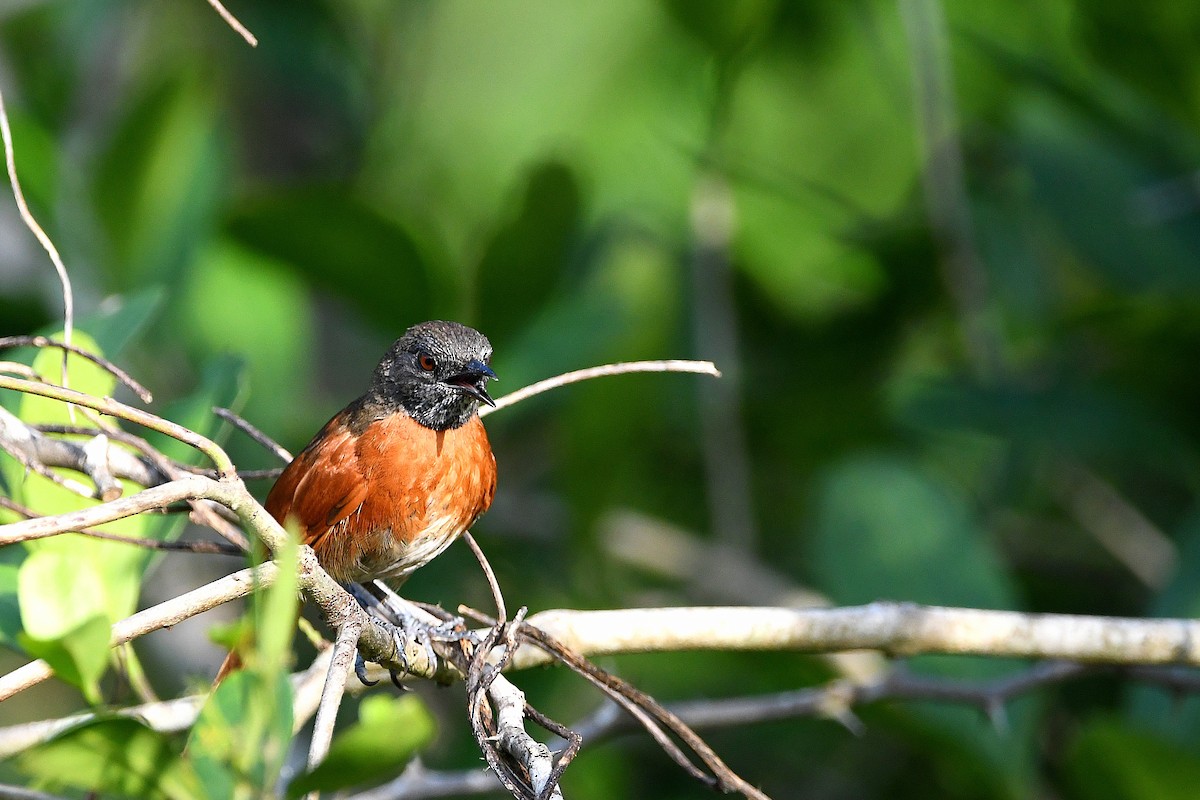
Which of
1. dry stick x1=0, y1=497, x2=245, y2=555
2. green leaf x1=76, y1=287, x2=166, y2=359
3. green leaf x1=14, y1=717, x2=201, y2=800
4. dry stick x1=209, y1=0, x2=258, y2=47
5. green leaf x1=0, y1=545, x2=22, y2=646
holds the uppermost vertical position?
dry stick x1=209, y1=0, x2=258, y2=47

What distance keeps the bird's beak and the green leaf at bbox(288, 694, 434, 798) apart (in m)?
1.82

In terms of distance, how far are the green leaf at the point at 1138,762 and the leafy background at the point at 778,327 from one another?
0.01 meters

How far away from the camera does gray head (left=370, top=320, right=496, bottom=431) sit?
373 centimetres

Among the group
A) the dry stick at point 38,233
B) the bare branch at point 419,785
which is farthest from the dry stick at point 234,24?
the bare branch at point 419,785

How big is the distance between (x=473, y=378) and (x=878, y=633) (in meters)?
1.40

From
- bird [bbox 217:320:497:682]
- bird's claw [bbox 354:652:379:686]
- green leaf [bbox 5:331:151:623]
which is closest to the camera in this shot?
green leaf [bbox 5:331:151:623]

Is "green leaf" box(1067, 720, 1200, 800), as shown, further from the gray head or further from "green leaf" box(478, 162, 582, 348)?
"green leaf" box(478, 162, 582, 348)

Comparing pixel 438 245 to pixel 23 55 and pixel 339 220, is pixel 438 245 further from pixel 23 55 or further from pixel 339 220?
pixel 23 55

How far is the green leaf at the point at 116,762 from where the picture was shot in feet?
6.09

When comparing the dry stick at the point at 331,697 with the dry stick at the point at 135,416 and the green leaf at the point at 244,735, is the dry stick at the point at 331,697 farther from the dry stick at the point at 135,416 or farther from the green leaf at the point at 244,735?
the dry stick at the point at 135,416

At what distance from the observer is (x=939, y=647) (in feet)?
9.78

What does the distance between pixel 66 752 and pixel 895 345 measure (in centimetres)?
410

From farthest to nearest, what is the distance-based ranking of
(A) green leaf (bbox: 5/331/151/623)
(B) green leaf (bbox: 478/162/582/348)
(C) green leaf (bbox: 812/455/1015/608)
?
(B) green leaf (bbox: 478/162/582/348) → (C) green leaf (bbox: 812/455/1015/608) → (A) green leaf (bbox: 5/331/151/623)

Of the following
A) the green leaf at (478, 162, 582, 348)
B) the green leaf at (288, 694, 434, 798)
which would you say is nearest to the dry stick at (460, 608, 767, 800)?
the green leaf at (288, 694, 434, 798)
